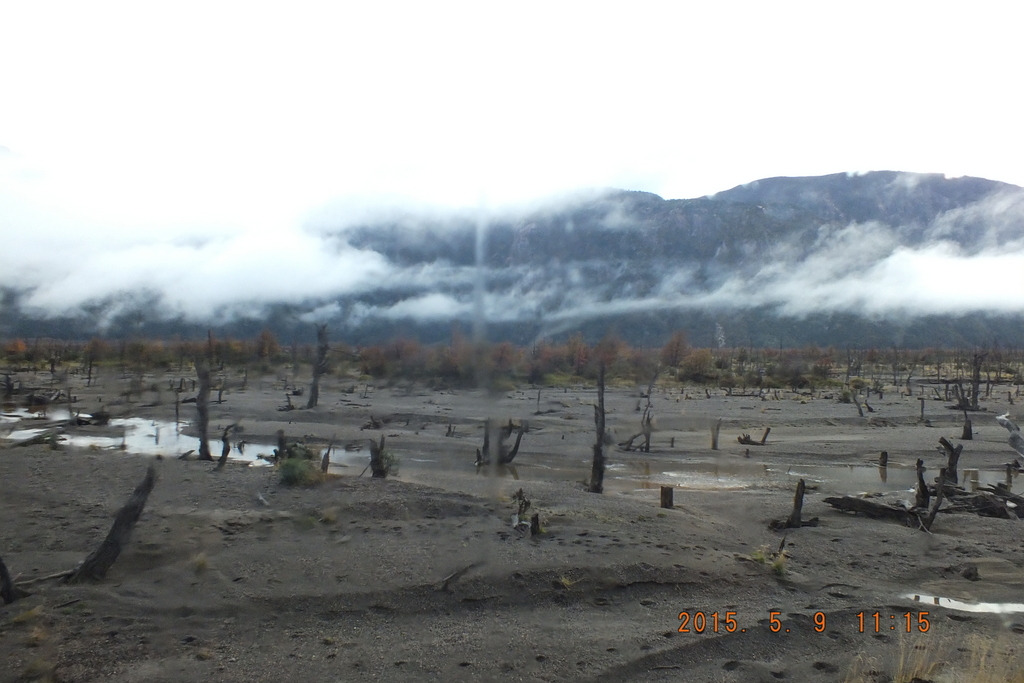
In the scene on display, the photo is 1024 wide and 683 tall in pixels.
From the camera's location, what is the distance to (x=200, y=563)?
10453mm

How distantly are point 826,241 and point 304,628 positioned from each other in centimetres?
19506

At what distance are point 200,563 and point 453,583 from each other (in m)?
3.80

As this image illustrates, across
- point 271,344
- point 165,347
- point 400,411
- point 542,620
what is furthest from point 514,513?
point 400,411

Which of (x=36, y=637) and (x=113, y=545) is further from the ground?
(x=113, y=545)

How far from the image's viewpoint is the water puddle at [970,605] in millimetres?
10578

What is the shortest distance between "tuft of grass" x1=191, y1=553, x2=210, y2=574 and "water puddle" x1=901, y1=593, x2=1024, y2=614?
10.8m

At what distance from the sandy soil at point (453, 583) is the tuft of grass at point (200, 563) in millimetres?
30

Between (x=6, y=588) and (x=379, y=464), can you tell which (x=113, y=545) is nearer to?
(x=6, y=588)

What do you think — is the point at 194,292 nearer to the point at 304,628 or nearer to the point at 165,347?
the point at 165,347

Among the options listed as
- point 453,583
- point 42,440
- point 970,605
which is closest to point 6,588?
point 453,583

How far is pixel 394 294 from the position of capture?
2214 cm

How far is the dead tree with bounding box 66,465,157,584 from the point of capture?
9555 mm

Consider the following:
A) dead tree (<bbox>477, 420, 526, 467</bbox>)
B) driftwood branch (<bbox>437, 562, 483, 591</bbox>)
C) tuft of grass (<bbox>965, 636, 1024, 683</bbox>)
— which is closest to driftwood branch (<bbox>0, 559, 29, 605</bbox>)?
driftwood branch (<bbox>437, 562, 483, 591</bbox>)

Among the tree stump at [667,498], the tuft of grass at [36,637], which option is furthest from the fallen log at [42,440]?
the tree stump at [667,498]
